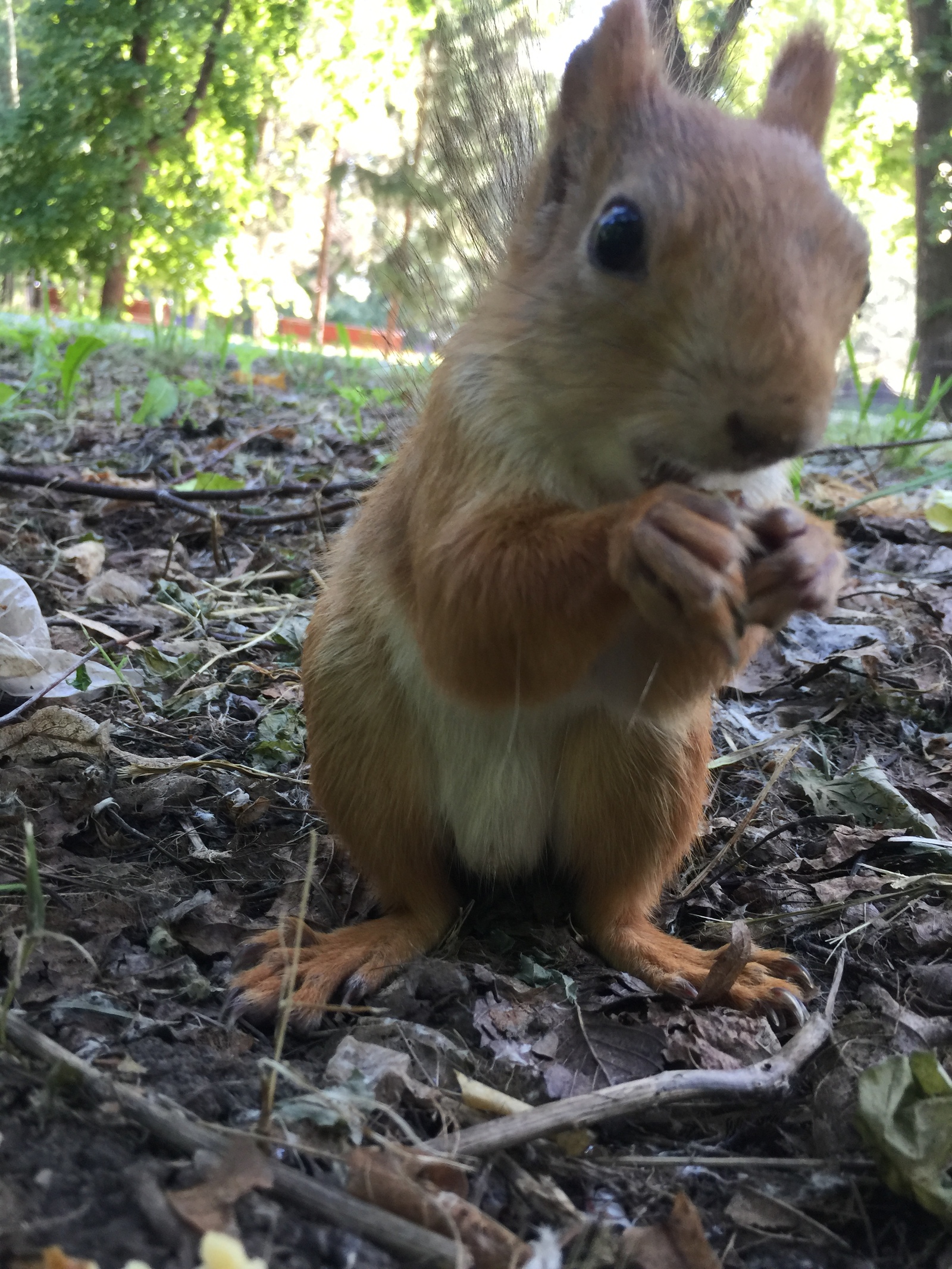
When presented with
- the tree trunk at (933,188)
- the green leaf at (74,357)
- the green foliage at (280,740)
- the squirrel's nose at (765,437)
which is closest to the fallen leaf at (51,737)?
the green foliage at (280,740)

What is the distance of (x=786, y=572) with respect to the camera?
4.39 ft

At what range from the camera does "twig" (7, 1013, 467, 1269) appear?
0.98m

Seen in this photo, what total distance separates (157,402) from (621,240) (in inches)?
152

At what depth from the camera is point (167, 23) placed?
380 inches

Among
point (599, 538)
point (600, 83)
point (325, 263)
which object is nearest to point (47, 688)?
point (599, 538)

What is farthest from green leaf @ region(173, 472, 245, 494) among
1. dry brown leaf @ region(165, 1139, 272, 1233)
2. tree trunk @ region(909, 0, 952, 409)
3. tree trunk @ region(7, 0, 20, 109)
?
tree trunk @ region(7, 0, 20, 109)

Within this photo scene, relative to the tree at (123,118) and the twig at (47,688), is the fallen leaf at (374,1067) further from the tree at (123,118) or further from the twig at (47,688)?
the tree at (123,118)

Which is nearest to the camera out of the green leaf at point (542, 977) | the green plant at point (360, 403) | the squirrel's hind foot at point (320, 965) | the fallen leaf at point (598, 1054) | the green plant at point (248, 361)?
the fallen leaf at point (598, 1054)

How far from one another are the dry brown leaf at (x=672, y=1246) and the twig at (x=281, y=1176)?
0.76 feet

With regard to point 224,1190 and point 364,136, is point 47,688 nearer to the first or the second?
point 224,1190

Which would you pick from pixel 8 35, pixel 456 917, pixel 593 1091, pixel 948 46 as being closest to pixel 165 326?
pixel 948 46

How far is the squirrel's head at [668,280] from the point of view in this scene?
1257 mm

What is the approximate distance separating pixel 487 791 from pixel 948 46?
23.4ft

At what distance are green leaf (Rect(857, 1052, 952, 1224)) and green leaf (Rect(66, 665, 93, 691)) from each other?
76.9 inches
